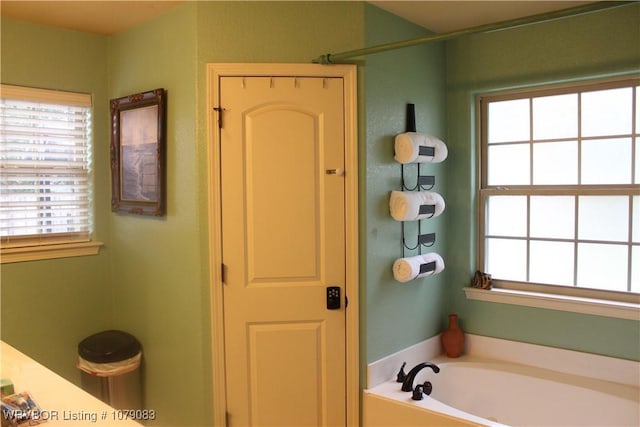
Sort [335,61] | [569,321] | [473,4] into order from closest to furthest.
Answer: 1. [335,61]
2. [473,4]
3. [569,321]

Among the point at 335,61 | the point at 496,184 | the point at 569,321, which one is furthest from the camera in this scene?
the point at 496,184

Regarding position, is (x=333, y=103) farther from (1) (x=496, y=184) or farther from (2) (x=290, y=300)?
(1) (x=496, y=184)

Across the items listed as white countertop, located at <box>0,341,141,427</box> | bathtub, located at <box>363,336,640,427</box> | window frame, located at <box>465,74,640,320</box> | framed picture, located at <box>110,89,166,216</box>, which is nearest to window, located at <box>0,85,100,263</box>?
framed picture, located at <box>110,89,166,216</box>

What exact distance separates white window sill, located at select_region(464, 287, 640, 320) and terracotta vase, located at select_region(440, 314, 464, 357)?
0.19 meters

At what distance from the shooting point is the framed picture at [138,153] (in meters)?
2.84

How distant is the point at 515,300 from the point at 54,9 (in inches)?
117

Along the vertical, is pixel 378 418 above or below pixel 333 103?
below

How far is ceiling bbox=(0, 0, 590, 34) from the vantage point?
8.86 feet

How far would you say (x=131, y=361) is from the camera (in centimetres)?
295

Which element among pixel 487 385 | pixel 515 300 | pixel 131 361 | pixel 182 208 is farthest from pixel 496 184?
pixel 131 361

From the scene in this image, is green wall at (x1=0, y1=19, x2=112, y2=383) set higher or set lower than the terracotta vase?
higher

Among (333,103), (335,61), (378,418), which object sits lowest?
(378,418)

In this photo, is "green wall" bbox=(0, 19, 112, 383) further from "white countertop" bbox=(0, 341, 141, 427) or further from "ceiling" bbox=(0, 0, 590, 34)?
"white countertop" bbox=(0, 341, 141, 427)

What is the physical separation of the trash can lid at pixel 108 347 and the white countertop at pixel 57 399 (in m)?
1.11
